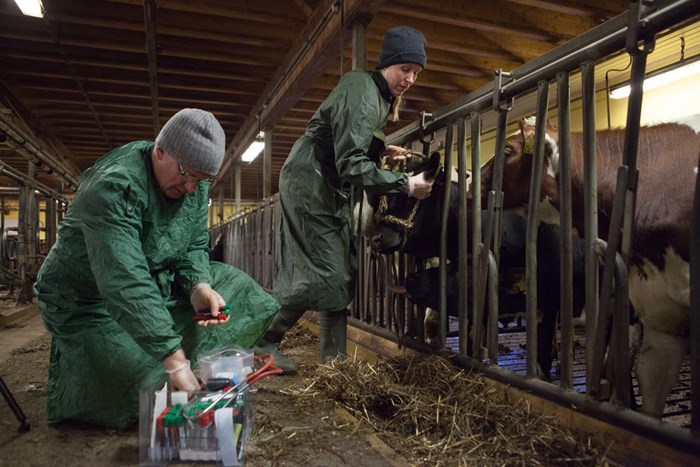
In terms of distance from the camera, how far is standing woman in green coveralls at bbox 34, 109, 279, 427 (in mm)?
1771

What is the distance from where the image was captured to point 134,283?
5.80 feet

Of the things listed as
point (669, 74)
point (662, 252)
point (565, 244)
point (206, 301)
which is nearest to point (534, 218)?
point (565, 244)

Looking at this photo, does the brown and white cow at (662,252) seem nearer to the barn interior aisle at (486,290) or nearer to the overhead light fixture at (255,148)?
the barn interior aisle at (486,290)

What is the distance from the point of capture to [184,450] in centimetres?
164

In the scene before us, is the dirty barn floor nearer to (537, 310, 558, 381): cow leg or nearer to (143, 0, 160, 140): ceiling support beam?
(537, 310, 558, 381): cow leg

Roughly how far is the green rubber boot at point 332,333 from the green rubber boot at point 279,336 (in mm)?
154

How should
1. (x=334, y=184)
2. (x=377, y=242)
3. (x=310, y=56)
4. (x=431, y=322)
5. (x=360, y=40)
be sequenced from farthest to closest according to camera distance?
→ (x=310, y=56)
(x=360, y=40)
(x=431, y=322)
(x=334, y=184)
(x=377, y=242)

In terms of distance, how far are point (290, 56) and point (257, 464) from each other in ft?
20.2

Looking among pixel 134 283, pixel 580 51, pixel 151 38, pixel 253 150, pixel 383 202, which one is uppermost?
pixel 151 38

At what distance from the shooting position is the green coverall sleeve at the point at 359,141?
247 centimetres

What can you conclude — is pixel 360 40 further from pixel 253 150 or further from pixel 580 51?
pixel 253 150

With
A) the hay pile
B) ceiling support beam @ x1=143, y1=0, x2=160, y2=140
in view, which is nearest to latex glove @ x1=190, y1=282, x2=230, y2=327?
the hay pile

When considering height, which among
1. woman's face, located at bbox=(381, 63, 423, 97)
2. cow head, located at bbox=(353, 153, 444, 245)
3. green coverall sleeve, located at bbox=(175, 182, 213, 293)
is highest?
woman's face, located at bbox=(381, 63, 423, 97)

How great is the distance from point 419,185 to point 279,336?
1289 millimetres
